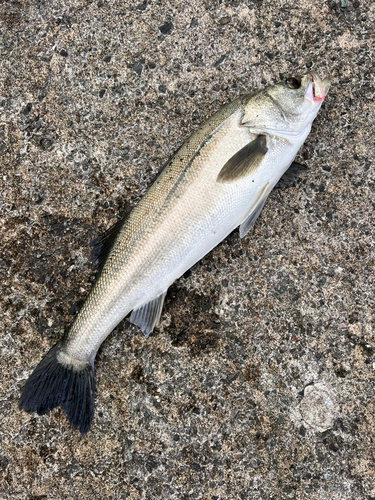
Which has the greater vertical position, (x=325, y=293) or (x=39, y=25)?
(x=39, y=25)

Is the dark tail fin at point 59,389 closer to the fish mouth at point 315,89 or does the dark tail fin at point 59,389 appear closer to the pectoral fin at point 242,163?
the pectoral fin at point 242,163

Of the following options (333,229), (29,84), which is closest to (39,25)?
(29,84)

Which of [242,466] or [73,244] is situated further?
[73,244]

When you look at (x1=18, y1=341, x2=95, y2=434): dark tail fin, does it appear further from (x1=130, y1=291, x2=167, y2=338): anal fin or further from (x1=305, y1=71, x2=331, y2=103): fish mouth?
(x1=305, y1=71, x2=331, y2=103): fish mouth

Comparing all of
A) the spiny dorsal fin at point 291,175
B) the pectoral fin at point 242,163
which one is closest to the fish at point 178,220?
the pectoral fin at point 242,163

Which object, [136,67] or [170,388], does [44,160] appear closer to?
[136,67]

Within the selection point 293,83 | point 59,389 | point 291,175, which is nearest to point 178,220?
point 291,175

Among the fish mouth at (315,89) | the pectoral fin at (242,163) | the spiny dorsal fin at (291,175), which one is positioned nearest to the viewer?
the pectoral fin at (242,163)
